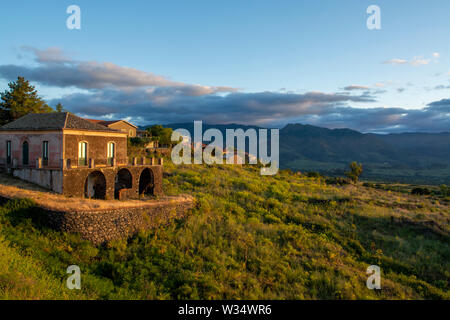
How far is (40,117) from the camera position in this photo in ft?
71.1

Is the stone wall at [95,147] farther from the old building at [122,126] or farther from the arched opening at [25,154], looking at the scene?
the old building at [122,126]

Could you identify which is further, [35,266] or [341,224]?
[341,224]

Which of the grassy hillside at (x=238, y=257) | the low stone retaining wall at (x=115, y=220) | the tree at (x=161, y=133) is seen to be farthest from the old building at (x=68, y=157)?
the tree at (x=161, y=133)

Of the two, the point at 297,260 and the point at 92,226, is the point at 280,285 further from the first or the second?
the point at 92,226

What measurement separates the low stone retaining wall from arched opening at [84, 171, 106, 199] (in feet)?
17.8

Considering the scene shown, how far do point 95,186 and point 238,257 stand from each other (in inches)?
530

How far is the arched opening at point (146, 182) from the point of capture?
24.3 meters

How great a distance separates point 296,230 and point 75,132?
17.8 metres

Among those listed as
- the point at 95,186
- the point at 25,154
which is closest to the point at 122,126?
the point at 25,154

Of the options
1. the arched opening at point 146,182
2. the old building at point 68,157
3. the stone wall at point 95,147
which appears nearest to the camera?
the old building at point 68,157

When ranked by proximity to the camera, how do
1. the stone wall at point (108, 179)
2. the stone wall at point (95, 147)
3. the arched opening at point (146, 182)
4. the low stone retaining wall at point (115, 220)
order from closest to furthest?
the low stone retaining wall at point (115, 220) → the stone wall at point (108, 179) → the stone wall at point (95, 147) → the arched opening at point (146, 182)

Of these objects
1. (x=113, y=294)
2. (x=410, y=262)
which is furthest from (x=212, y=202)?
(x=410, y=262)

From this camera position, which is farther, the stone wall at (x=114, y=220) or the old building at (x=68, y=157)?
the old building at (x=68, y=157)
